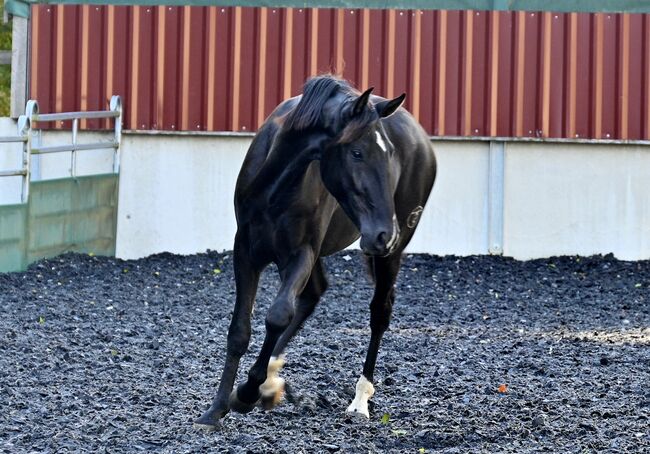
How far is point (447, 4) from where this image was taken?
43.1 feet

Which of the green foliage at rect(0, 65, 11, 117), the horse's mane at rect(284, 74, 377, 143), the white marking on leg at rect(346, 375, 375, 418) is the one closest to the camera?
the horse's mane at rect(284, 74, 377, 143)

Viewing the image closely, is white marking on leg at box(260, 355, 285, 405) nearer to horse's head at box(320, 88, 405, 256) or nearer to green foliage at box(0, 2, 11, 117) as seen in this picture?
horse's head at box(320, 88, 405, 256)

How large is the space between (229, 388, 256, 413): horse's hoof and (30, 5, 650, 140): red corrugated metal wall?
308 inches

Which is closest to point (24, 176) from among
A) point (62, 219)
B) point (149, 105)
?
point (62, 219)

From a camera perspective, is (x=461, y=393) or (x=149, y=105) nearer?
(x=461, y=393)

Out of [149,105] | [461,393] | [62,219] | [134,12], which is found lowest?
[461,393]

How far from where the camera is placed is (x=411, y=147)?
6.51 meters

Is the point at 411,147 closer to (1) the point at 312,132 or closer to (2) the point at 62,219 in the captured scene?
(1) the point at 312,132

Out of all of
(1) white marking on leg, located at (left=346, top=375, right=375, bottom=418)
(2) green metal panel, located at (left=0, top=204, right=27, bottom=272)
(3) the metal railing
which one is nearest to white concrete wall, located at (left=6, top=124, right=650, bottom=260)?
(3) the metal railing

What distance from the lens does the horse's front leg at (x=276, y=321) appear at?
5203 millimetres

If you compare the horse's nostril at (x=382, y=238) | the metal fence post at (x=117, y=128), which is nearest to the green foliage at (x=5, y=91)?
the metal fence post at (x=117, y=128)

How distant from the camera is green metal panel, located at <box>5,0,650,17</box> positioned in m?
13.0

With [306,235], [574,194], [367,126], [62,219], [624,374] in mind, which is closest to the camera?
[367,126]

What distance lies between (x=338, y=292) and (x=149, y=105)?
381 cm
